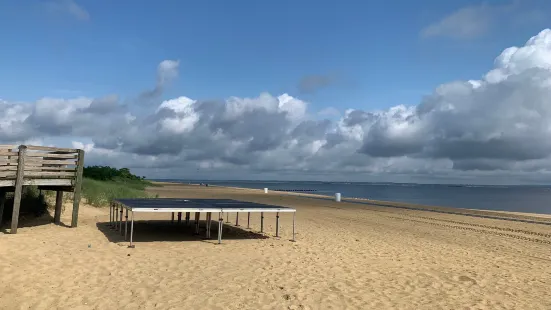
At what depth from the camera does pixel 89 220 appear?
1820 centimetres

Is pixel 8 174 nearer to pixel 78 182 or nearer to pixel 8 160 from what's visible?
pixel 8 160

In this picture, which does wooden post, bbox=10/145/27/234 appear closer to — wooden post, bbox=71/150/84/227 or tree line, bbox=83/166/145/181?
wooden post, bbox=71/150/84/227

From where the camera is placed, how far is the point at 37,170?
14375mm

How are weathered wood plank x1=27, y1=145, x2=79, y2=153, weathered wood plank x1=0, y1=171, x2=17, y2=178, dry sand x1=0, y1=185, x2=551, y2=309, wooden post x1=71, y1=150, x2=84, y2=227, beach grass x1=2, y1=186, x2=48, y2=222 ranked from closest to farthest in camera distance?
dry sand x1=0, y1=185, x2=551, y2=309
weathered wood plank x1=0, y1=171, x2=17, y2=178
weathered wood plank x1=27, y1=145, x2=79, y2=153
wooden post x1=71, y1=150, x2=84, y2=227
beach grass x1=2, y1=186, x2=48, y2=222

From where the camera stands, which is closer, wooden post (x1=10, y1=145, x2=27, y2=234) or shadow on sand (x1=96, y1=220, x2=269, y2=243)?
wooden post (x1=10, y1=145, x2=27, y2=234)

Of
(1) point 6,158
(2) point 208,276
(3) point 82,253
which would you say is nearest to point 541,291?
(2) point 208,276

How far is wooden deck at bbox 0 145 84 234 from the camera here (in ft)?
44.9

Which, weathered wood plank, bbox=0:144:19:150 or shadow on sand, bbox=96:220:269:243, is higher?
weathered wood plank, bbox=0:144:19:150

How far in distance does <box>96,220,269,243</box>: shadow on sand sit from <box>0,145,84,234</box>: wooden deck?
6.74 ft

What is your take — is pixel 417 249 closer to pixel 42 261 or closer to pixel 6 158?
pixel 42 261

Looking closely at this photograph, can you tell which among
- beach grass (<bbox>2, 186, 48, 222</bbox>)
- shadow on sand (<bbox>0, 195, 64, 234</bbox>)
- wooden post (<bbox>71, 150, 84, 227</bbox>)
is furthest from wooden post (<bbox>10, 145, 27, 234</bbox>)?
beach grass (<bbox>2, 186, 48, 222</bbox>)

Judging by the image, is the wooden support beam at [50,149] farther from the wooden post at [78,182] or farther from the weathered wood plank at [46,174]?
the weathered wood plank at [46,174]

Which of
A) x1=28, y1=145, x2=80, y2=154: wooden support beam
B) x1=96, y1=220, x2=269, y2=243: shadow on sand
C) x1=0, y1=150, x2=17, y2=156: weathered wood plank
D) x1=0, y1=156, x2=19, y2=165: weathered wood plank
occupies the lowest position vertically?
x1=96, y1=220, x2=269, y2=243: shadow on sand

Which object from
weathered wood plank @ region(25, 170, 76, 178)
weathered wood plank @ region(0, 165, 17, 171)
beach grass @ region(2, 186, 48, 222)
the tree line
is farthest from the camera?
the tree line
